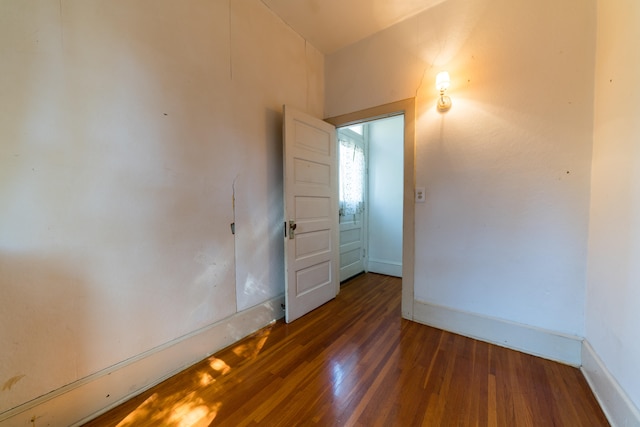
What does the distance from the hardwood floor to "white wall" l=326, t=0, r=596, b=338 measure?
421 mm

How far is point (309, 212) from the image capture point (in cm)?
242

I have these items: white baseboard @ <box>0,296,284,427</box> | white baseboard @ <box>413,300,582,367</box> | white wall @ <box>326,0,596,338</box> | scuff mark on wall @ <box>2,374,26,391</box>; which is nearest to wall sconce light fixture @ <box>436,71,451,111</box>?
white wall @ <box>326,0,596,338</box>

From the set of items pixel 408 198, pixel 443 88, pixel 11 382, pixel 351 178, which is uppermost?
pixel 443 88

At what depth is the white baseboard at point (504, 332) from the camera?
1.62 meters

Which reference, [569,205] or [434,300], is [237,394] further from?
[569,205]

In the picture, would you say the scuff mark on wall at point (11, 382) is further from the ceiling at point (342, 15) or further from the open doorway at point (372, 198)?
the ceiling at point (342, 15)

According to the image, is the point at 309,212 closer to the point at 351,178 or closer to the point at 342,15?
the point at 351,178

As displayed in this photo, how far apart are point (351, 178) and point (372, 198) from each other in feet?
2.03

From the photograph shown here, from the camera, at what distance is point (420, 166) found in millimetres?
2170

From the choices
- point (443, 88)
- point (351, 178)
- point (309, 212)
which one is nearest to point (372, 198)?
point (351, 178)

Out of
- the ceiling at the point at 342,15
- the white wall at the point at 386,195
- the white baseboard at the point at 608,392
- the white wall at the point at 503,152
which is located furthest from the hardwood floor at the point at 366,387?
the ceiling at the point at 342,15

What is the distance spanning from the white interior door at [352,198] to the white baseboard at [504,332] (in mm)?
1368

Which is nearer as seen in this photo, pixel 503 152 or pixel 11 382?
pixel 11 382

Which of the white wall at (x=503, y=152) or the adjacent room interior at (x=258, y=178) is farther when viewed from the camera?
the white wall at (x=503, y=152)
